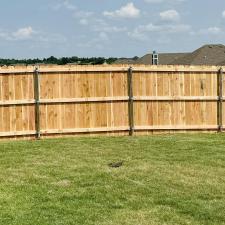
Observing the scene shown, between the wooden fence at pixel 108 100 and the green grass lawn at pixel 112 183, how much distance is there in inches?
64.0

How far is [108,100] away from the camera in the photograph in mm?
16969

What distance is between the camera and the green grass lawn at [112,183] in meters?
7.64

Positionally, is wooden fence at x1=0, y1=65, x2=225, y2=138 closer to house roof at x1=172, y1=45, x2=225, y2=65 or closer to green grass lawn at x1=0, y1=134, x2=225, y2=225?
green grass lawn at x1=0, y1=134, x2=225, y2=225

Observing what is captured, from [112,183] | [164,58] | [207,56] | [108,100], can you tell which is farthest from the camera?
[164,58]

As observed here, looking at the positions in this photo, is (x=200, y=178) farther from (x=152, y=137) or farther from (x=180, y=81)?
(x=180, y=81)

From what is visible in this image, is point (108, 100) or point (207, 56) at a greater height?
point (207, 56)

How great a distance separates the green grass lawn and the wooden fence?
1626 millimetres

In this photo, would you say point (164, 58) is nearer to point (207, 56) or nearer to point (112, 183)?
point (207, 56)

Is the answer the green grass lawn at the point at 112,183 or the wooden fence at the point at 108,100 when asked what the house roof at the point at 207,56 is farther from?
the green grass lawn at the point at 112,183

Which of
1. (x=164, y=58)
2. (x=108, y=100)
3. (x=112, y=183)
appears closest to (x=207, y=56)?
(x=164, y=58)

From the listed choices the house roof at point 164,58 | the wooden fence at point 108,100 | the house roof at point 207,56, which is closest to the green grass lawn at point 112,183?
the wooden fence at point 108,100

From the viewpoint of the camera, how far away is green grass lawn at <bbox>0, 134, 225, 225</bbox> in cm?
764

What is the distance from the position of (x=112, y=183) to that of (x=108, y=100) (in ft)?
24.4

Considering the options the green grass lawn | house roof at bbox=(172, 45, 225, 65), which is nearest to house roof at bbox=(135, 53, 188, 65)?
house roof at bbox=(172, 45, 225, 65)
